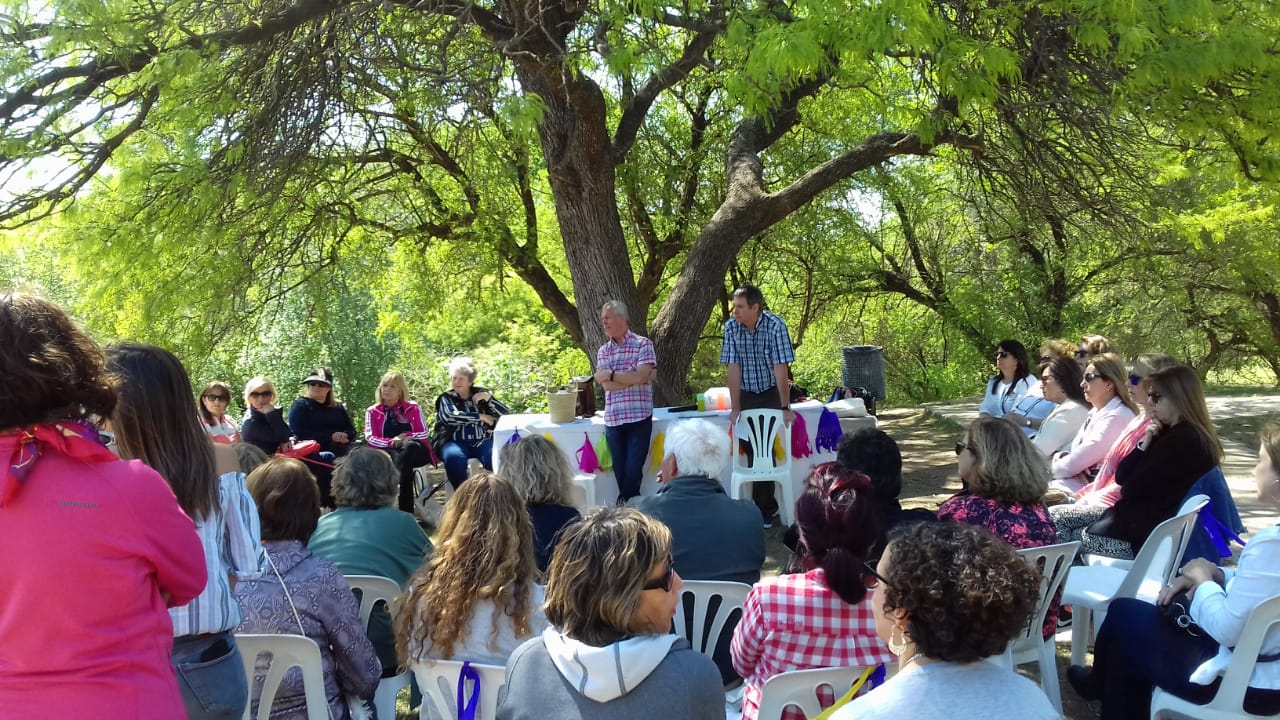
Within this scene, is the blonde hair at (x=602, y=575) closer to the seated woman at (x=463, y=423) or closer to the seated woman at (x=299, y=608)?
the seated woman at (x=299, y=608)

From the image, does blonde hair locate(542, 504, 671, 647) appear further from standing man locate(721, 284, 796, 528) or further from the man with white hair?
standing man locate(721, 284, 796, 528)

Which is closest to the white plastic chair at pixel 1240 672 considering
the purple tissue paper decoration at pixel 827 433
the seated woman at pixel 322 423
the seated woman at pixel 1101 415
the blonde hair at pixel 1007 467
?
the blonde hair at pixel 1007 467

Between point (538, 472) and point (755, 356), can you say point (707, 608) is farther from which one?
point (755, 356)

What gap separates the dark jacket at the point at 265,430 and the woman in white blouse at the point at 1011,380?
476 cm

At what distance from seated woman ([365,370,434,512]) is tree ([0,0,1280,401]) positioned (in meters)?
1.57

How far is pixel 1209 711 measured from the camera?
2484 mm

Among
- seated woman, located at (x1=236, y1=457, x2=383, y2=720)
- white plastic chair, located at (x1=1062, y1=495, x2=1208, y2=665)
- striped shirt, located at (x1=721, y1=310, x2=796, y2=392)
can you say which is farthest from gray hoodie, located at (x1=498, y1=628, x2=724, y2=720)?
striped shirt, located at (x1=721, y1=310, x2=796, y2=392)

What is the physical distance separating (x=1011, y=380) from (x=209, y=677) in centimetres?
555

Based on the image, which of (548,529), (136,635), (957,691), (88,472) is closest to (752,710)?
(957,691)

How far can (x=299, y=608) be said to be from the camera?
2.55 meters

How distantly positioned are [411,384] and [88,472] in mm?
16025

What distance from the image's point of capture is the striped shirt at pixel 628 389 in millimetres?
5816

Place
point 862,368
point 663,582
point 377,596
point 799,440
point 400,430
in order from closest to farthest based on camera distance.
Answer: point 663,582, point 377,596, point 799,440, point 400,430, point 862,368

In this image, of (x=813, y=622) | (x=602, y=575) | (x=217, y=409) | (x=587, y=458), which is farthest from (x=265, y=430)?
(x=602, y=575)
